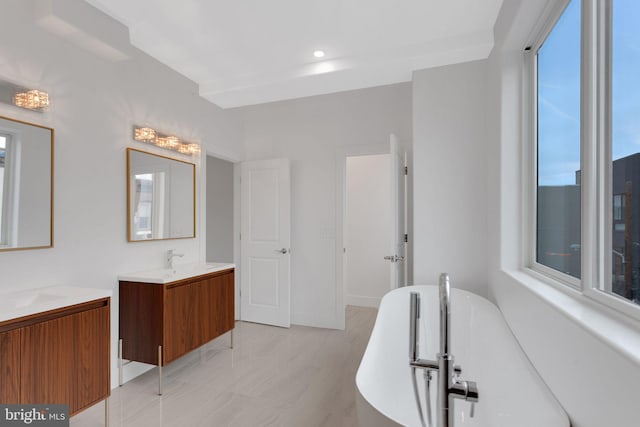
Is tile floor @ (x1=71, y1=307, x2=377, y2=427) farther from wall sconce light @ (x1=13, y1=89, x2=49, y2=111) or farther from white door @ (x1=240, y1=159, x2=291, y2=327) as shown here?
wall sconce light @ (x1=13, y1=89, x2=49, y2=111)

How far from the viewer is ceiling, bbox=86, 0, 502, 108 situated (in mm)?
2053

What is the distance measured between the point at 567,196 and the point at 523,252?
0.64m

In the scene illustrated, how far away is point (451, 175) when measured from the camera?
250 cm

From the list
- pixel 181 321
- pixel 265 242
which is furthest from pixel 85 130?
pixel 265 242

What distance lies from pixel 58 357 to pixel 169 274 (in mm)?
936

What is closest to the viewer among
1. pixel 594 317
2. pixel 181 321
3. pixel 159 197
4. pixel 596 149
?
pixel 594 317

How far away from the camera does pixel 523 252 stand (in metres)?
1.92

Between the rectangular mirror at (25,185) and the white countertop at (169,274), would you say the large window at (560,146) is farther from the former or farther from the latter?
the rectangular mirror at (25,185)

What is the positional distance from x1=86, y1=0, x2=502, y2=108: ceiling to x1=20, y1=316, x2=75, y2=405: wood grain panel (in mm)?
2037

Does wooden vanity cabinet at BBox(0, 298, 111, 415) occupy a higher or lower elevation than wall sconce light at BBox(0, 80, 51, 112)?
lower

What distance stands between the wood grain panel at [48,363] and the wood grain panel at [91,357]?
4 cm

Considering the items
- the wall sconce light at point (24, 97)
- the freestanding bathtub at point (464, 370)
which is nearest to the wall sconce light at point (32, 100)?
the wall sconce light at point (24, 97)

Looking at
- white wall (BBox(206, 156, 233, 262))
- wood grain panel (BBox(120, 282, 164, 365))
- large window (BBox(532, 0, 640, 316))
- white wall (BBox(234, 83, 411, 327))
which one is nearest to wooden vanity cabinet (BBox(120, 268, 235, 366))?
wood grain panel (BBox(120, 282, 164, 365))

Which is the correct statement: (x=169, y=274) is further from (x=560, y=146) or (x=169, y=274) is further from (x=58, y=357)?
(x=560, y=146)
